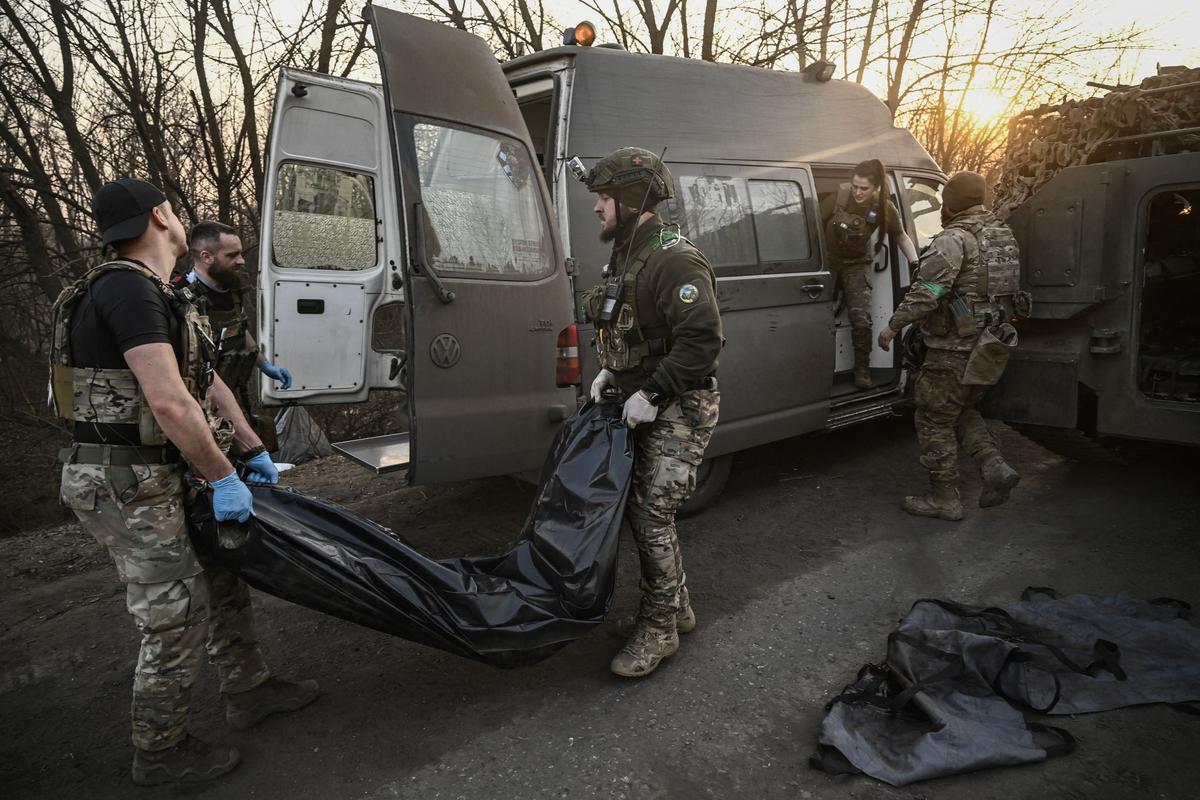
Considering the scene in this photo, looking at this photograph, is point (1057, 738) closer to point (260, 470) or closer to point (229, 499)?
point (229, 499)

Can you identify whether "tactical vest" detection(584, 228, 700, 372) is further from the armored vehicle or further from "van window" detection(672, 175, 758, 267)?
the armored vehicle

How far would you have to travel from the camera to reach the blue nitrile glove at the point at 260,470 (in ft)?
8.83

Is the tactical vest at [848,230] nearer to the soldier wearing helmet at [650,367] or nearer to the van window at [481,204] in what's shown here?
the van window at [481,204]

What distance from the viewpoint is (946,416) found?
447 cm

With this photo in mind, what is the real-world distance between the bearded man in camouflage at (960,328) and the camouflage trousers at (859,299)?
0.93 meters

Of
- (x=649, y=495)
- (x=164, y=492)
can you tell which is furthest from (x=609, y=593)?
(x=164, y=492)

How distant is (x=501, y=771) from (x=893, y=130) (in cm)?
533

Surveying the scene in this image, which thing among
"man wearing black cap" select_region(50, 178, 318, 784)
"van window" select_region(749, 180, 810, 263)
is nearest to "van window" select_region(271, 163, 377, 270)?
"man wearing black cap" select_region(50, 178, 318, 784)

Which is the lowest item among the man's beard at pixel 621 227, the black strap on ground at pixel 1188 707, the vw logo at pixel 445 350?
the black strap on ground at pixel 1188 707

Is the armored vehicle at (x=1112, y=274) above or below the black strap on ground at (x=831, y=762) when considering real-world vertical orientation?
above

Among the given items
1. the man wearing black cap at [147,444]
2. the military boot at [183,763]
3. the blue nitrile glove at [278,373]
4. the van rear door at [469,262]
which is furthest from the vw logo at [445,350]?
the military boot at [183,763]

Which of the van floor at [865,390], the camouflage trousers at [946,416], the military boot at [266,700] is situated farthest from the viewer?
the van floor at [865,390]

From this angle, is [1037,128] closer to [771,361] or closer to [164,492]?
[771,361]

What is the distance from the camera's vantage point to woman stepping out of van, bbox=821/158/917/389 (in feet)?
16.9
